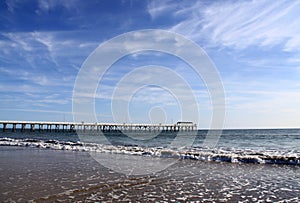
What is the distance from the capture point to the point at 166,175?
1020cm

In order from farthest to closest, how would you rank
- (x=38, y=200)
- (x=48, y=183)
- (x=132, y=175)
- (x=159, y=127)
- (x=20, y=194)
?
(x=159, y=127) < (x=132, y=175) < (x=48, y=183) < (x=20, y=194) < (x=38, y=200)

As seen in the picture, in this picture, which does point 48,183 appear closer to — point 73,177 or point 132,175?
point 73,177

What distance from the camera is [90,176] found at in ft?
31.2

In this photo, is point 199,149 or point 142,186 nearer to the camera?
point 142,186

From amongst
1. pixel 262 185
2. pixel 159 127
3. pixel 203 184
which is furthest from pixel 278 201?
pixel 159 127

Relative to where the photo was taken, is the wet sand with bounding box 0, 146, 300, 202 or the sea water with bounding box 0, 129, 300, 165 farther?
the sea water with bounding box 0, 129, 300, 165

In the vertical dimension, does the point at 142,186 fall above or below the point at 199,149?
below

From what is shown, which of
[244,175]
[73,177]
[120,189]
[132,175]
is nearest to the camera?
[120,189]

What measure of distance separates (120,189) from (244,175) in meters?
5.63

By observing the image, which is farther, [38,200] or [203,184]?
[203,184]

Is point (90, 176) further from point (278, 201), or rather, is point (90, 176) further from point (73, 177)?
point (278, 201)

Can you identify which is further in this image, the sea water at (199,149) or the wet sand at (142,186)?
Answer: the sea water at (199,149)

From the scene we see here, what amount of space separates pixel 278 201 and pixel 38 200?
6.09m

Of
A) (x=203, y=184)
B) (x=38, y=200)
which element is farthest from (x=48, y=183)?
(x=203, y=184)
